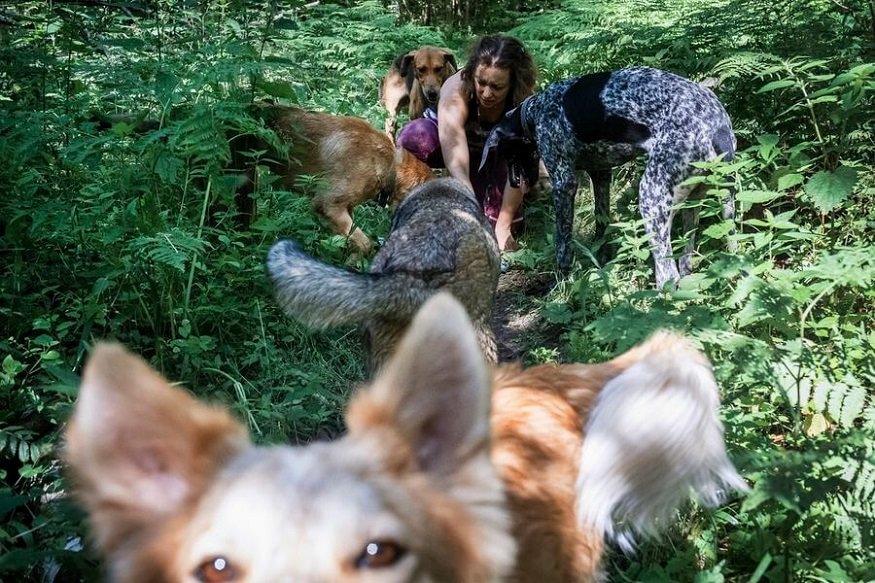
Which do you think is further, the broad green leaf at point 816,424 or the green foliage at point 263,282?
the broad green leaf at point 816,424

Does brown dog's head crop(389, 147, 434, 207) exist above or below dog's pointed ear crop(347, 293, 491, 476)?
below

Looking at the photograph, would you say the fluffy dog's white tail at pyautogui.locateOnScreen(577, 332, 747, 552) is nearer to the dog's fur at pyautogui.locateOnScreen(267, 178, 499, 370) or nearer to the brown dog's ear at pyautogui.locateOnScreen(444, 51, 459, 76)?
the dog's fur at pyautogui.locateOnScreen(267, 178, 499, 370)

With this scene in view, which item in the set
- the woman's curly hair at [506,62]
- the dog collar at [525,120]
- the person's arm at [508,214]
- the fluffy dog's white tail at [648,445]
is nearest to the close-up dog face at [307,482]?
the fluffy dog's white tail at [648,445]

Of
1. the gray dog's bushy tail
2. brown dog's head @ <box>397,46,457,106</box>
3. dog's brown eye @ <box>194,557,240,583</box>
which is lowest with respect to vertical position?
the gray dog's bushy tail

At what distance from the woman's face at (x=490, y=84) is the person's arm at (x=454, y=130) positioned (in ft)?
0.65

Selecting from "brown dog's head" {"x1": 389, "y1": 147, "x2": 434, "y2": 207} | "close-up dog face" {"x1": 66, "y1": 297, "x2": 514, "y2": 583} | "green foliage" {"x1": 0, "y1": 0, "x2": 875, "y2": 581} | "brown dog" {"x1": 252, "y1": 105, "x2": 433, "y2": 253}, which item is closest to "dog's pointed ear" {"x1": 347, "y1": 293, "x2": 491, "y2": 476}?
"close-up dog face" {"x1": 66, "y1": 297, "x2": 514, "y2": 583}

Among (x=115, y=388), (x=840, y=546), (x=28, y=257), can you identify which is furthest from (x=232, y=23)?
(x=840, y=546)

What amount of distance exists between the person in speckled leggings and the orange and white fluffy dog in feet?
17.4

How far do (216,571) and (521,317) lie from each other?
14.9 ft

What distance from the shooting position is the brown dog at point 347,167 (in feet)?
22.7

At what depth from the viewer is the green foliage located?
278 centimetres

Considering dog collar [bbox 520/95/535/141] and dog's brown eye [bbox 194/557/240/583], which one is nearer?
dog's brown eye [bbox 194/557/240/583]

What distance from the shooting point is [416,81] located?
963 cm

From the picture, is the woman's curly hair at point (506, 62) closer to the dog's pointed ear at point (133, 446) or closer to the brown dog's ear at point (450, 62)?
the brown dog's ear at point (450, 62)
